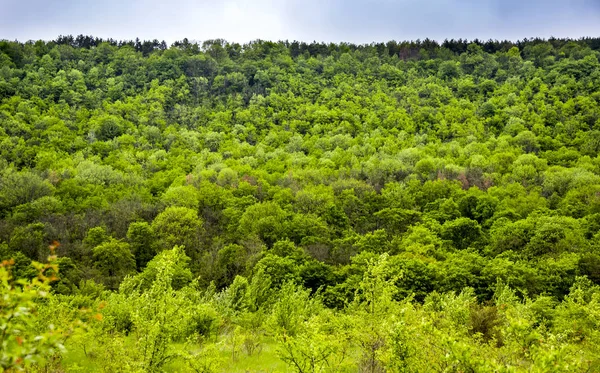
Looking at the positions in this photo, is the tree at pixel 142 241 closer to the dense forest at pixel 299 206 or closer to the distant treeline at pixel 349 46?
the dense forest at pixel 299 206

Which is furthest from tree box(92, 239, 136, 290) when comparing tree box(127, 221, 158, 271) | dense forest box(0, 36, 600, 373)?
tree box(127, 221, 158, 271)

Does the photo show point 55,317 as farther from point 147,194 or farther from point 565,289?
point 147,194

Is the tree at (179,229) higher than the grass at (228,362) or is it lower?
higher

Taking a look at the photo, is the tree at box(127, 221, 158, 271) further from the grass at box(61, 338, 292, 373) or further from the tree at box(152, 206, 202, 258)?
the grass at box(61, 338, 292, 373)

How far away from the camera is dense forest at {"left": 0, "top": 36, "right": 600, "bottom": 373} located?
57.7 ft

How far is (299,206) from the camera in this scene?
7081 centimetres

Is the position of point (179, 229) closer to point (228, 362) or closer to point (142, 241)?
point (142, 241)

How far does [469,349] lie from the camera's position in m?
10.3

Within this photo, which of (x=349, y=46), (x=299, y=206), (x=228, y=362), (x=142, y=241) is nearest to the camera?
(x=228, y=362)

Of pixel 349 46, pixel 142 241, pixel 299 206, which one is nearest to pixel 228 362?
pixel 142 241

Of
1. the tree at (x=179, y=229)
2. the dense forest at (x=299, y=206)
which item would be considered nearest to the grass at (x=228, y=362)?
the dense forest at (x=299, y=206)

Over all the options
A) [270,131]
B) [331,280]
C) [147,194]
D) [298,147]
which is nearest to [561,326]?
[331,280]

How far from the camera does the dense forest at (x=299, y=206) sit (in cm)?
1759

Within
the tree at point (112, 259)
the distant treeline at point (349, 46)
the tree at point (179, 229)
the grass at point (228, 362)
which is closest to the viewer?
the grass at point (228, 362)
